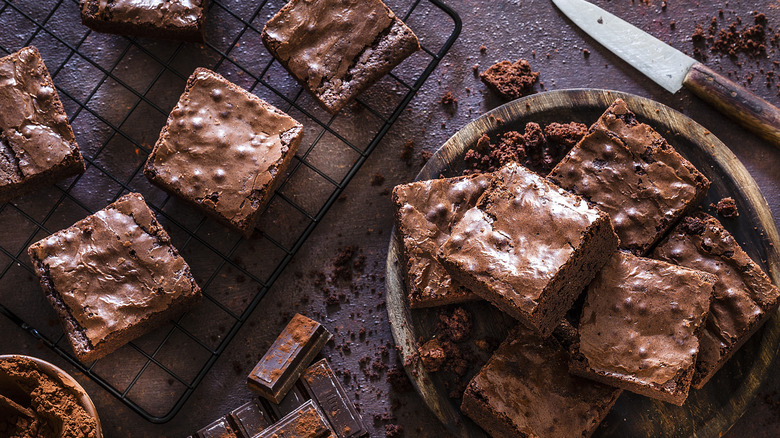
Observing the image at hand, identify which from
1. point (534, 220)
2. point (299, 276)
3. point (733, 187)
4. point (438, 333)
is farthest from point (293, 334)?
point (733, 187)

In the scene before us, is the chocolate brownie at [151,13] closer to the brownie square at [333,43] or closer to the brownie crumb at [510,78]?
the brownie square at [333,43]

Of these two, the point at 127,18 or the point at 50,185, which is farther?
the point at 50,185

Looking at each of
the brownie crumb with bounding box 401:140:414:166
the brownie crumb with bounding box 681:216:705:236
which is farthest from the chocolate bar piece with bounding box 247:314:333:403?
the brownie crumb with bounding box 681:216:705:236

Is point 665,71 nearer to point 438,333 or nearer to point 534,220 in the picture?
point 534,220

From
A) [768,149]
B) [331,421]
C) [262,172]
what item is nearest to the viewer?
[262,172]

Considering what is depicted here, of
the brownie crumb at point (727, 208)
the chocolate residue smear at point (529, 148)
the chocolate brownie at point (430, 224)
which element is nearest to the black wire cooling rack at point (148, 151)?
the chocolate brownie at point (430, 224)

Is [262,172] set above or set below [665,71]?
below

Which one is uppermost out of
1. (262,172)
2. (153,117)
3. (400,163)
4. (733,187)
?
(733,187)

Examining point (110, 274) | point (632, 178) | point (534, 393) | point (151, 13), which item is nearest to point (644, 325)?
point (534, 393)

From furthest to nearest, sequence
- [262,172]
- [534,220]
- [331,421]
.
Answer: [331,421]
[262,172]
[534,220]
